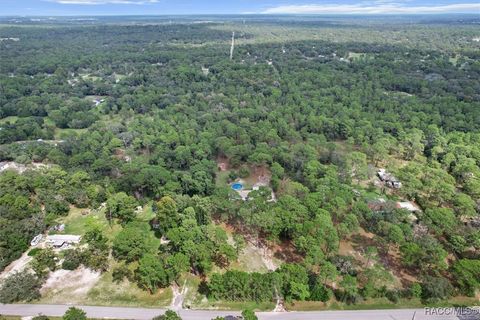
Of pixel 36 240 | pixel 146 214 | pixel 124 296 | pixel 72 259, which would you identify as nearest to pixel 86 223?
pixel 72 259

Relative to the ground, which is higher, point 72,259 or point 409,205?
point 409,205

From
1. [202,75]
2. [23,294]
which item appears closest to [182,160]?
[23,294]

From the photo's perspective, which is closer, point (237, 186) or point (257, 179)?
point (237, 186)

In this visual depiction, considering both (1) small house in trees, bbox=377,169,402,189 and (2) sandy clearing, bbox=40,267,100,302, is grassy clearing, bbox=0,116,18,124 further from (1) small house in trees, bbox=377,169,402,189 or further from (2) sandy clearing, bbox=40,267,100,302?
(1) small house in trees, bbox=377,169,402,189
